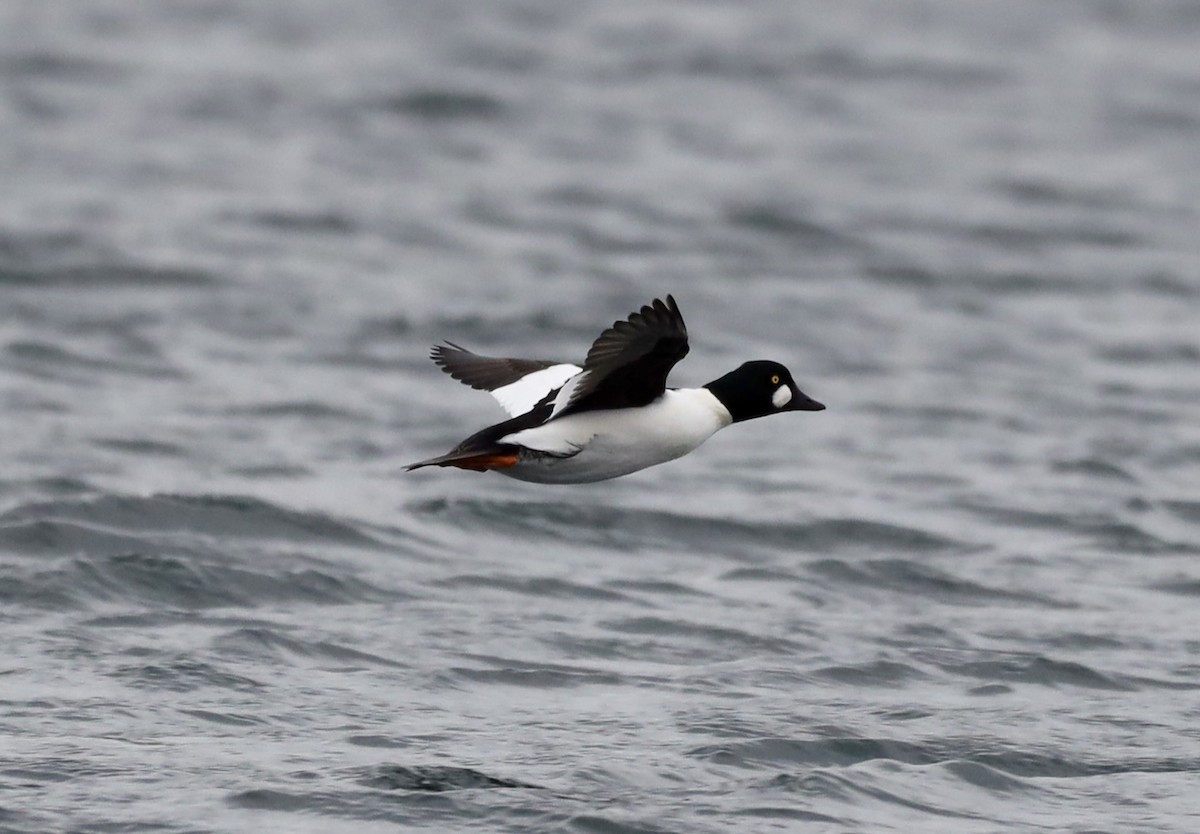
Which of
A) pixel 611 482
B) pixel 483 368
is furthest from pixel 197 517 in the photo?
pixel 483 368

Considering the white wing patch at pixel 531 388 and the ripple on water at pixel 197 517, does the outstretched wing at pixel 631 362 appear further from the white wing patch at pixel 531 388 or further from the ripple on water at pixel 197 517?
the ripple on water at pixel 197 517

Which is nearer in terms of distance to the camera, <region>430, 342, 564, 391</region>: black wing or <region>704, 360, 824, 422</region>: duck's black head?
<region>704, 360, 824, 422</region>: duck's black head

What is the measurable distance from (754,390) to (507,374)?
4.12 feet

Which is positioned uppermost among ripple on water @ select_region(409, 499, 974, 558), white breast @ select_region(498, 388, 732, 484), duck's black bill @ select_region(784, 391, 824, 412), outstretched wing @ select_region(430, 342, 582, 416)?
outstretched wing @ select_region(430, 342, 582, 416)

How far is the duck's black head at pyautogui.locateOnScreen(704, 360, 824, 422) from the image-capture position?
8.45 meters

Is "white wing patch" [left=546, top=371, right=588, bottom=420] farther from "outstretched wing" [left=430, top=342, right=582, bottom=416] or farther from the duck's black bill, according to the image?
the duck's black bill

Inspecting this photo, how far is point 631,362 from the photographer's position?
765 cm

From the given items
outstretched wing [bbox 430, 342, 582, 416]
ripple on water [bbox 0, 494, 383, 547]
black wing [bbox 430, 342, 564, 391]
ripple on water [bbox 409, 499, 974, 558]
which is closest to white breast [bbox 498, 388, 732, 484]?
outstretched wing [bbox 430, 342, 582, 416]

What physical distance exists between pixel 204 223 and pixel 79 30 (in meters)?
8.71

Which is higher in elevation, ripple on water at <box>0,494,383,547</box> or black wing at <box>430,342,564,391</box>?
black wing at <box>430,342,564,391</box>

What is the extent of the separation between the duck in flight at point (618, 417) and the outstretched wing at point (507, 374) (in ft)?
→ 1.02

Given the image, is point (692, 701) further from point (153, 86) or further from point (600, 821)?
point (153, 86)

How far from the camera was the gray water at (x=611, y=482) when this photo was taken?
8664mm

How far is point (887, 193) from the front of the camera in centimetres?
2350
